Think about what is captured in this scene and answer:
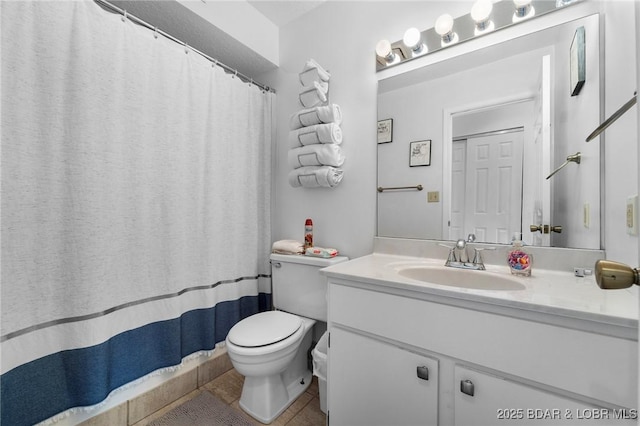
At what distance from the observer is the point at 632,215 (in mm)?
774

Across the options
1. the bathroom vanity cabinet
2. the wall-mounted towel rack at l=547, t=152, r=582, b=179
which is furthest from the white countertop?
the wall-mounted towel rack at l=547, t=152, r=582, b=179

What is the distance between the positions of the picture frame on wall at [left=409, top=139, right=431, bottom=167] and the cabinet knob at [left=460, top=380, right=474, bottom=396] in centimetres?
100

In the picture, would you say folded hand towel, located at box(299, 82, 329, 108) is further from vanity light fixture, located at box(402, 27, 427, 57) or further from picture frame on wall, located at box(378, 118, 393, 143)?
vanity light fixture, located at box(402, 27, 427, 57)

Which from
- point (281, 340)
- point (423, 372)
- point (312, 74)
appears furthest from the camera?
point (312, 74)

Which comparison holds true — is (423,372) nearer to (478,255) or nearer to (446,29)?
(478,255)

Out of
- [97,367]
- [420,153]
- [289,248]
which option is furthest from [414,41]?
[97,367]

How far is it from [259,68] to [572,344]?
2277 millimetres

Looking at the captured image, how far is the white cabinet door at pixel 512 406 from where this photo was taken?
0.66m

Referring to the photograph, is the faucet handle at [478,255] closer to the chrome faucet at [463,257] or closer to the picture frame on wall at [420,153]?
the chrome faucet at [463,257]

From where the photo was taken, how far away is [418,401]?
0.91 metres

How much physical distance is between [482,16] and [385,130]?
64 cm

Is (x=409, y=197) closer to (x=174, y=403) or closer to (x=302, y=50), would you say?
(x=302, y=50)

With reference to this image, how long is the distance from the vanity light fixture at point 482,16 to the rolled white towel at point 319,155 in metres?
0.88

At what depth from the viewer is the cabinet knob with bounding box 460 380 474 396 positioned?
81cm
